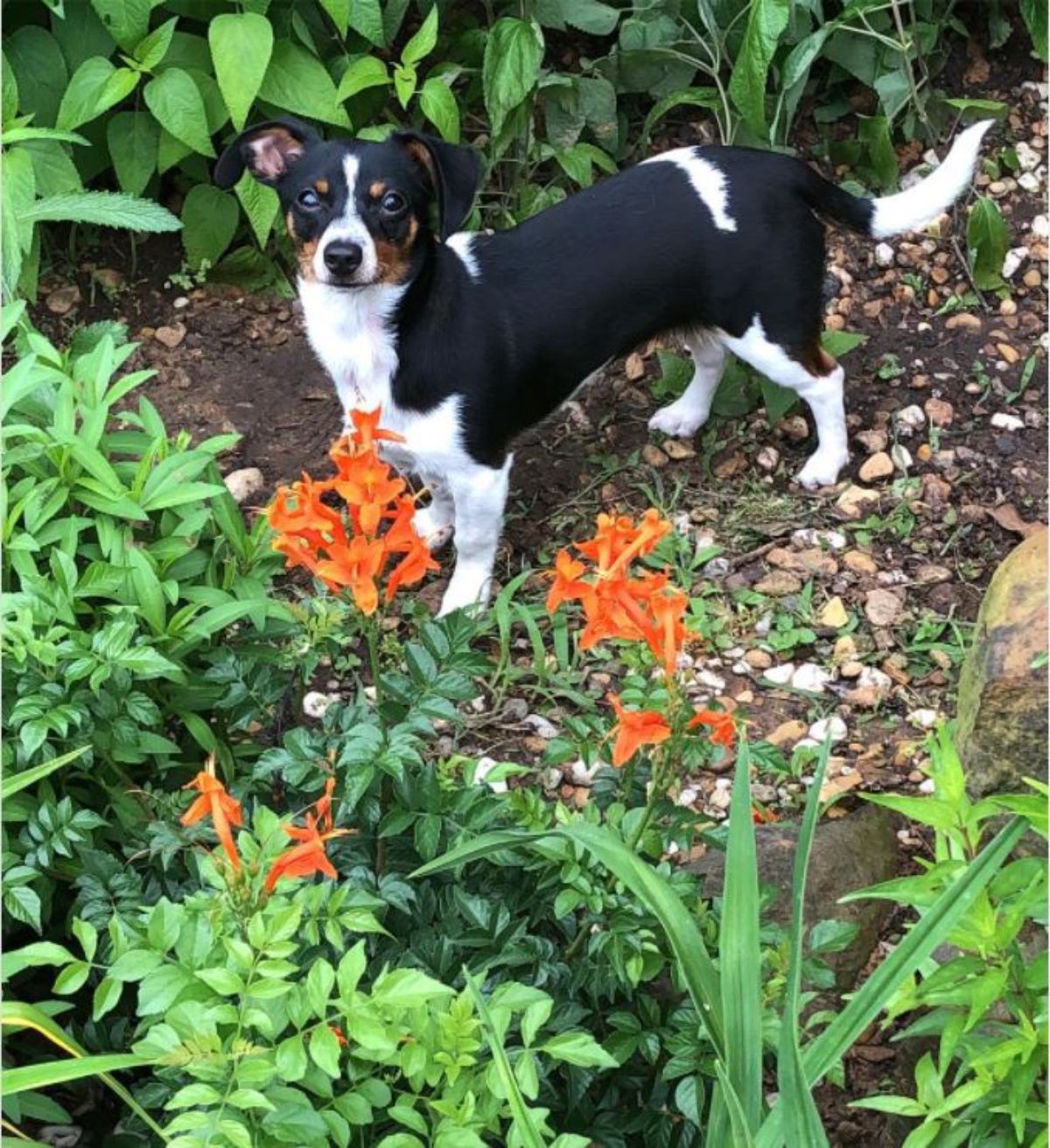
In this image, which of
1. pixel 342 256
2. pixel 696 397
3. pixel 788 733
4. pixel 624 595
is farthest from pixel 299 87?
pixel 624 595

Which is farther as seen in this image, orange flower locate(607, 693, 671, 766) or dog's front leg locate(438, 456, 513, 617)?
dog's front leg locate(438, 456, 513, 617)

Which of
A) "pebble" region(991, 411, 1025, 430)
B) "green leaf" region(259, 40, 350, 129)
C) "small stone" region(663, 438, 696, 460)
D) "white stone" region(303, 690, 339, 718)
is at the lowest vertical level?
"white stone" region(303, 690, 339, 718)

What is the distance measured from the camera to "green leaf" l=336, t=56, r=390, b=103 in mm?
4109

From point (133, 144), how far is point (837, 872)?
8.96ft

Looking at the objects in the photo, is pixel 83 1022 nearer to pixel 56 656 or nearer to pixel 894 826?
pixel 56 656

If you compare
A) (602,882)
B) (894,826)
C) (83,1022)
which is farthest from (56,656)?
(894,826)

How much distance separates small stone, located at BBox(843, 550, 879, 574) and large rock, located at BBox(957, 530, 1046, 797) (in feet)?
3.30

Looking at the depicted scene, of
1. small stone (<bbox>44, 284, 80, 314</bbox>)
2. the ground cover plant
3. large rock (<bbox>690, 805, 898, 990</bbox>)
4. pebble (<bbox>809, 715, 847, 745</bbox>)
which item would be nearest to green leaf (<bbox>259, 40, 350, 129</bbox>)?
the ground cover plant

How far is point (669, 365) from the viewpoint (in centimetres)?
430

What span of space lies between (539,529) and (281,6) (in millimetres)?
1583

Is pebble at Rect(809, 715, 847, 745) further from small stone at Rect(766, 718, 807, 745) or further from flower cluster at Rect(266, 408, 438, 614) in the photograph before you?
flower cluster at Rect(266, 408, 438, 614)

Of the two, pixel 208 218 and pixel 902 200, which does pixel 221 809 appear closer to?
pixel 902 200

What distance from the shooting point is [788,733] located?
3.44 m

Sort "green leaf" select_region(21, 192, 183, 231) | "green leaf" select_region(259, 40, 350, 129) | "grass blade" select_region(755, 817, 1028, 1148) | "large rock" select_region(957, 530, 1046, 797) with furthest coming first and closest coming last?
"green leaf" select_region(259, 40, 350, 129)
"green leaf" select_region(21, 192, 183, 231)
"large rock" select_region(957, 530, 1046, 797)
"grass blade" select_region(755, 817, 1028, 1148)
